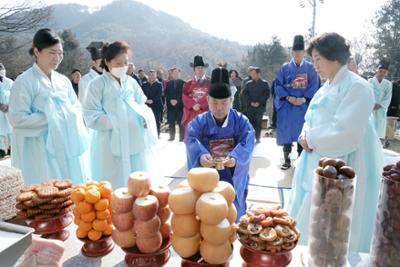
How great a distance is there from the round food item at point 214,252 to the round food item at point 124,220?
258 millimetres

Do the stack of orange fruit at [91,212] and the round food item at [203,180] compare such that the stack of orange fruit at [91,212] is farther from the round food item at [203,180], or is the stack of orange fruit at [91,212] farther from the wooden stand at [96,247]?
the round food item at [203,180]

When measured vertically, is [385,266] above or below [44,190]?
below

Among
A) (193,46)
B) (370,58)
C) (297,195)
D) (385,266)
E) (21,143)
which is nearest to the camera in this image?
(385,266)

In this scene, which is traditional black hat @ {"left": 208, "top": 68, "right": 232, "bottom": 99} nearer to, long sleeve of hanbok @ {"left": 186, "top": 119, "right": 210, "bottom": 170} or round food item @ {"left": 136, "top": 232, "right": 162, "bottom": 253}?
long sleeve of hanbok @ {"left": 186, "top": 119, "right": 210, "bottom": 170}

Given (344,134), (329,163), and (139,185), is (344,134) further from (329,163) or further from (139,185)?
(139,185)

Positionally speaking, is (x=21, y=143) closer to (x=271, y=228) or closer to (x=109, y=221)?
(x=109, y=221)

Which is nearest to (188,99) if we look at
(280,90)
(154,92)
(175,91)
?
(280,90)

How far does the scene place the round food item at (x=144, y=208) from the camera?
3.60 feet

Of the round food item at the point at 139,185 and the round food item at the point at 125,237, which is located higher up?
the round food item at the point at 139,185

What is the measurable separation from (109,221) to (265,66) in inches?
928

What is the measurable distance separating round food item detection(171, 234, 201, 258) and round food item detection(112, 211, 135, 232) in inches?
6.4

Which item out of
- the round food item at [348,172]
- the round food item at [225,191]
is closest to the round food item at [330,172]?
the round food item at [348,172]

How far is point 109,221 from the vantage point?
133cm

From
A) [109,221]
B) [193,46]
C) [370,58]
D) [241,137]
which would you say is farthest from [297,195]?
[193,46]
